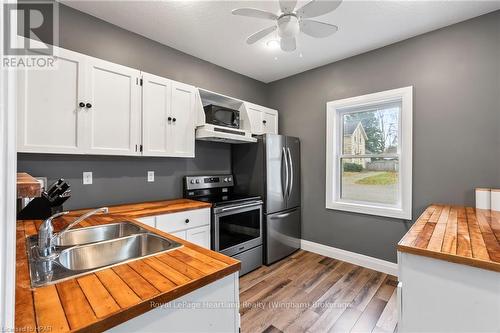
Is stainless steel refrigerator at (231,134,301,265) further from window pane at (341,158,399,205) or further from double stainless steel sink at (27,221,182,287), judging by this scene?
double stainless steel sink at (27,221,182,287)

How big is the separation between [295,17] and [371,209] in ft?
7.70

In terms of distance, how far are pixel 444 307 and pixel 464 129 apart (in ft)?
6.58

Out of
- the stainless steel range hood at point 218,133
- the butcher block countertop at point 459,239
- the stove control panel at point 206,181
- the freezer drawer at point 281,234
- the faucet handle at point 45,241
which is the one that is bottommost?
the freezer drawer at point 281,234

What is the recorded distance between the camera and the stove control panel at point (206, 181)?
2941 millimetres

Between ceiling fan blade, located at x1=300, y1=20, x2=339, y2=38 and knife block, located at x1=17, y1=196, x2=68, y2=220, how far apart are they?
2.34m

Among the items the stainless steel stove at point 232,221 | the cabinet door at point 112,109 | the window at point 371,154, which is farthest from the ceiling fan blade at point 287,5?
the stainless steel stove at point 232,221

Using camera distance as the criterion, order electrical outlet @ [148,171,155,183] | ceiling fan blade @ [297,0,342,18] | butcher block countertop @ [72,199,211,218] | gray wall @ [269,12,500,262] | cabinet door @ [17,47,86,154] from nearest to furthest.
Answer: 1. ceiling fan blade @ [297,0,342,18]
2. cabinet door @ [17,47,86,154]
3. butcher block countertop @ [72,199,211,218]
4. gray wall @ [269,12,500,262]
5. electrical outlet @ [148,171,155,183]

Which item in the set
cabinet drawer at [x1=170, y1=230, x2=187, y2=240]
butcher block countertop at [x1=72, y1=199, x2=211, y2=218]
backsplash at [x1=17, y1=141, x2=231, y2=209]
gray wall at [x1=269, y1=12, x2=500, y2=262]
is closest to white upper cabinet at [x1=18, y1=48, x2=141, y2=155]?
backsplash at [x1=17, y1=141, x2=231, y2=209]

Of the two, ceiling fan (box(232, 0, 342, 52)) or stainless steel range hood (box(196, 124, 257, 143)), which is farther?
stainless steel range hood (box(196, 124, 257, 143))

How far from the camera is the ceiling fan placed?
1578mm

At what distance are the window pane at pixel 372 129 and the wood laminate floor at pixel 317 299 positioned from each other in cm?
153

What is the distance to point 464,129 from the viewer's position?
2.33m

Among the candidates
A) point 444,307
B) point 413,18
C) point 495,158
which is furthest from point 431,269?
point 413,18

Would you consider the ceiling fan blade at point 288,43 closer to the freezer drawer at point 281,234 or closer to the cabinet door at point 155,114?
the cabinet door at point 155,114
